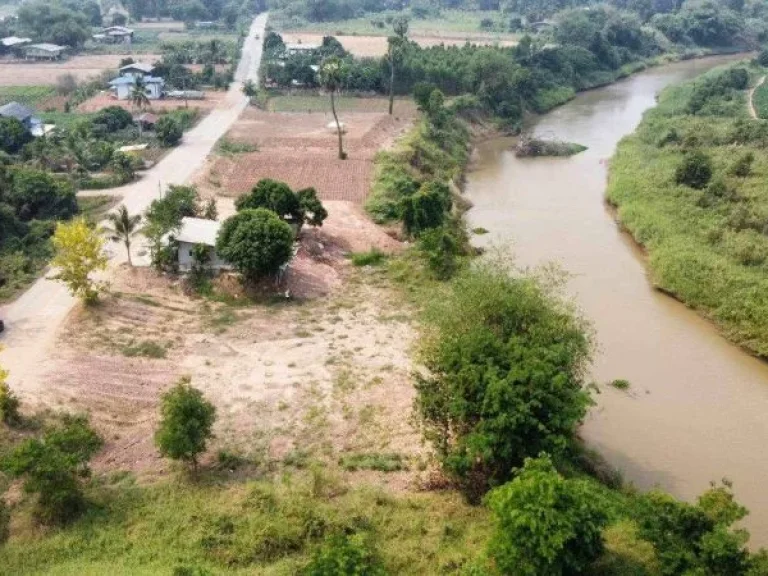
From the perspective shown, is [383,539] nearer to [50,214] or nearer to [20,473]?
[20,473]

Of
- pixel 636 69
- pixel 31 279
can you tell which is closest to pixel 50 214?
pixel 31 279

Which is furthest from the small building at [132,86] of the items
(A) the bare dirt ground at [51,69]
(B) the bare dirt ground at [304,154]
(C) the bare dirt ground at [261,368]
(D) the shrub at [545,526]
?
(D) the shrub at [545,526]

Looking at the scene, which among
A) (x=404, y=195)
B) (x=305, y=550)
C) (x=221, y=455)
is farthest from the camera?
(x=404, y=195)

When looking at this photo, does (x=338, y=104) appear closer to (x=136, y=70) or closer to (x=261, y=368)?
(x=136, y=70)

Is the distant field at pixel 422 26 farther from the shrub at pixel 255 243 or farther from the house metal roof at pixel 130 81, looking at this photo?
the shrub at pixel 255 243

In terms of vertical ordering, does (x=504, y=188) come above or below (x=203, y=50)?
below

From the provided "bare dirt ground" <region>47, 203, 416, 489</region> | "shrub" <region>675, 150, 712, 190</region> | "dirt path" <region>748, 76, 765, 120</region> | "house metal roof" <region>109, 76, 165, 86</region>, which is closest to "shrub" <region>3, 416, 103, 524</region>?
"bare dirt ground" <region>47, 203, 416, 489</region>

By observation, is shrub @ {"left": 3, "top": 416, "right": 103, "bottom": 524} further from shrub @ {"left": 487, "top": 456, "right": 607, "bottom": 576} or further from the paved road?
shrub @ {"left": 487, "top": 456, "right": 607, "bottom": 576}
